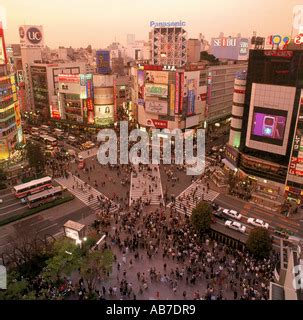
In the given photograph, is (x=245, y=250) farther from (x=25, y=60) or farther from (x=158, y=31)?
(x=25, y=60)

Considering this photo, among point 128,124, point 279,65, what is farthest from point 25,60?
point 279,65

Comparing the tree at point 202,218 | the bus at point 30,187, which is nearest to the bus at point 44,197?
the bus at point 30,187

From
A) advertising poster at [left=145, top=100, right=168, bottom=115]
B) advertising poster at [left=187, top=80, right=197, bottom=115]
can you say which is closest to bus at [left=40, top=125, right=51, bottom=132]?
advertising poster at [left=145, top=100, right=168, bottom=115]

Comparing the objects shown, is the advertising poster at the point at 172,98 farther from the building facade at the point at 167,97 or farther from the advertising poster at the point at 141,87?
the advertising poster at the point at 141,87

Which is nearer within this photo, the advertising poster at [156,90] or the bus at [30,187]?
the bus at [30,187]

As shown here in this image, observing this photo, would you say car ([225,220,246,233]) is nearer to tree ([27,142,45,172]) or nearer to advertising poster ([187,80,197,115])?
tree ([27,142,45,172])
